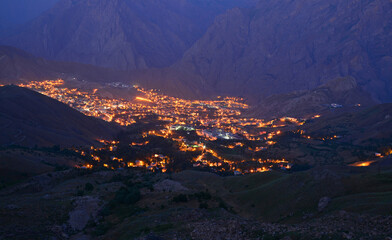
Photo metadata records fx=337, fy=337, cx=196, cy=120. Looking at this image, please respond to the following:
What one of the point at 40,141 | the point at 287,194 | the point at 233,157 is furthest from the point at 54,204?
the point at 233,157

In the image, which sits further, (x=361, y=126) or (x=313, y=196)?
(x=361, y=126)

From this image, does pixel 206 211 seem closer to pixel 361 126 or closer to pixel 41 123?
pixel 41 123

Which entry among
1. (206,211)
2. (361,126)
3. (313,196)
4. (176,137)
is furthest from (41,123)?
(361,126)

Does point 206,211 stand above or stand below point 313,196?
below

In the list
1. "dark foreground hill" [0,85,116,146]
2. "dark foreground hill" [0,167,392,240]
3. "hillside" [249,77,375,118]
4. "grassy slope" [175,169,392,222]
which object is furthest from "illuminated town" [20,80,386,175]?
"grassy slope" [175,169,392,222]

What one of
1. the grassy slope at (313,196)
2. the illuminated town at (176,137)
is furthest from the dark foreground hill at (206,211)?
the illuminated town at (176,137)

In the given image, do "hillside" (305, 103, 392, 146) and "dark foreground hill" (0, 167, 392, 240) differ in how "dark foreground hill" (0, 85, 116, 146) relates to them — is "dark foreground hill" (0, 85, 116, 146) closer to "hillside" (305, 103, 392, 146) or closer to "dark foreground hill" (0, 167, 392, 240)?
"dark foreground hill" (0, 167, 392, 240)

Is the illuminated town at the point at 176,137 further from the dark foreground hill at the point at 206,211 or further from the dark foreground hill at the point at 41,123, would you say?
the dark foreground hill at the point at 206,211
